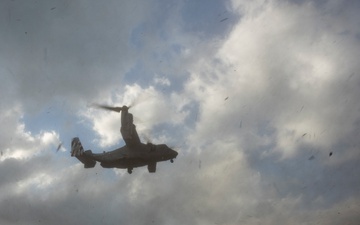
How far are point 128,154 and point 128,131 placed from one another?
2.51 meters

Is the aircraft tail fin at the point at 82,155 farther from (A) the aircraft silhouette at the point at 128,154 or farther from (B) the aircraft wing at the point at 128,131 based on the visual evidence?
(B) the aircraft wing at the point at 128,131

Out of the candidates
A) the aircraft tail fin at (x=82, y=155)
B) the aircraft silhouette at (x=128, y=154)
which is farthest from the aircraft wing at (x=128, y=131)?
the aircraft tail fin at (x=82, y=155)

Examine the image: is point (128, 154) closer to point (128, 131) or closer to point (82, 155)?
point (128, 131)

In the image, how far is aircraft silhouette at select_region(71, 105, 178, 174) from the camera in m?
39.1

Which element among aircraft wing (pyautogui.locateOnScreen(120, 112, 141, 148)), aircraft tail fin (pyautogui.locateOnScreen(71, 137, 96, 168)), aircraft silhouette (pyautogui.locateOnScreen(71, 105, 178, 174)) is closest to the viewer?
aircraft wing (pyautogui.locateOnScreen(120, 112, 141, 148))

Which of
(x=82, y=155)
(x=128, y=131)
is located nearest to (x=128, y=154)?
(x=128, y=131)

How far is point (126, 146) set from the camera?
40031 mm

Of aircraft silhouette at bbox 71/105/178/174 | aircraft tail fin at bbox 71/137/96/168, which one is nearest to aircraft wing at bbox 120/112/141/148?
aircraft silhouette at bbox 71/105/178/174

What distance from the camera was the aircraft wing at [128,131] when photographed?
38.8 metres

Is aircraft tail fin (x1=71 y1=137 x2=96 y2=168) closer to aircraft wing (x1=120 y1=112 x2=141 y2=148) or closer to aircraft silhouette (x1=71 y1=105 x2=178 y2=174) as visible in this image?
aircraft silhouette (x1=71 y1=105 x2=178 y2=174)

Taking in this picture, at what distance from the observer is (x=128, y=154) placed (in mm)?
39031

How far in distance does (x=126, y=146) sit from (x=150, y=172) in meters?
4.18

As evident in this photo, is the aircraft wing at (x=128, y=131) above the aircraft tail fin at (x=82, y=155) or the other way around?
above

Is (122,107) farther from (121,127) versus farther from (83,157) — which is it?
(83,157)
